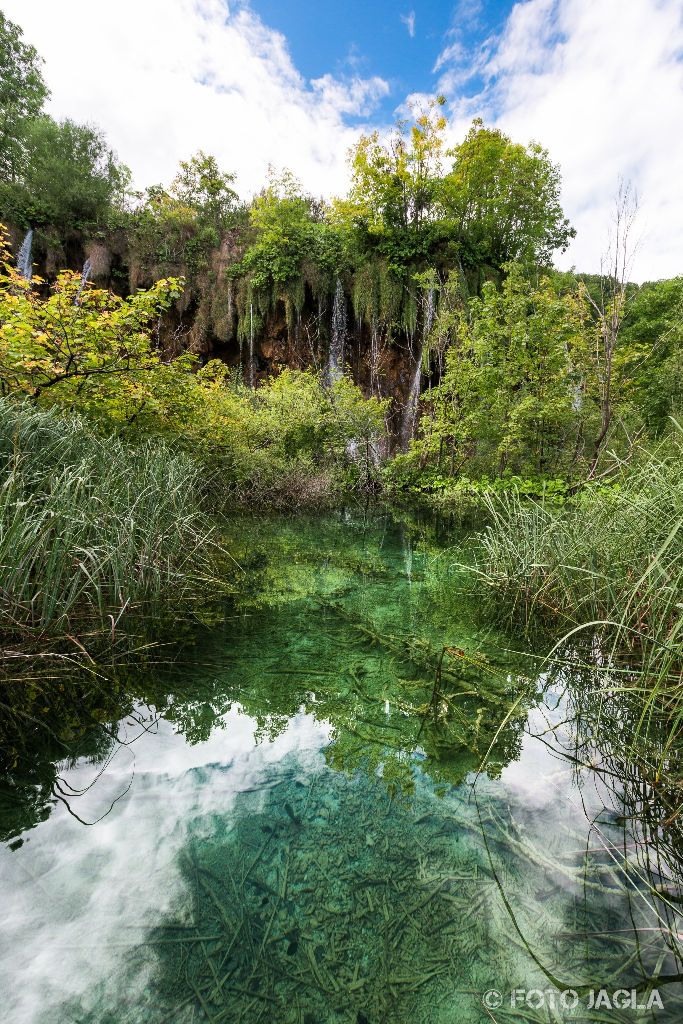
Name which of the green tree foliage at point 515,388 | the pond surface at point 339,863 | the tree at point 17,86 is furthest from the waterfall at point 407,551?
the tree at point 17,86

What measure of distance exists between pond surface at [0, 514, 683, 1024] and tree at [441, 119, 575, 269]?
1484 cm

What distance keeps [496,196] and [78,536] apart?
16.7 m

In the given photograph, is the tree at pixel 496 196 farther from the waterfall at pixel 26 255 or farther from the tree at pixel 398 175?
the waterfall at pixel 26 255

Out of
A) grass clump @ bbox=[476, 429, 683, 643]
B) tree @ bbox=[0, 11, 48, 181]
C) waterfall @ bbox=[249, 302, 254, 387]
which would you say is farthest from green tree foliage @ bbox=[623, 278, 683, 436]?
tree @ bbox=[0, 11, 48, 181]

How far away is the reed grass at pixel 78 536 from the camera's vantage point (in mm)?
2262

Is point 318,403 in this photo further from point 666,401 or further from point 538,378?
point 666,401

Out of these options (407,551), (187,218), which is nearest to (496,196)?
(187,218)

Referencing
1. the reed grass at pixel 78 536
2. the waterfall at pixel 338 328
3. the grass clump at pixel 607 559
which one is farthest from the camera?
the waterfall at pixel 338 328

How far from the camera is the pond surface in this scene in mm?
1132

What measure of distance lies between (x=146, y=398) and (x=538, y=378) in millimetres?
7332

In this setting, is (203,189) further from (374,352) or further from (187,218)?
(374,352)

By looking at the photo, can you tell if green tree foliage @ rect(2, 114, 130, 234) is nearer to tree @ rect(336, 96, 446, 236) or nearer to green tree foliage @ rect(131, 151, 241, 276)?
green tree foliage @ rect(131, 151, 241, 276)

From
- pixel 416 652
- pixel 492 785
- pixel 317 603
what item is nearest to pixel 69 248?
pixel 317 603

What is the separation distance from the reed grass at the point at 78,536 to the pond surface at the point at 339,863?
63cm
